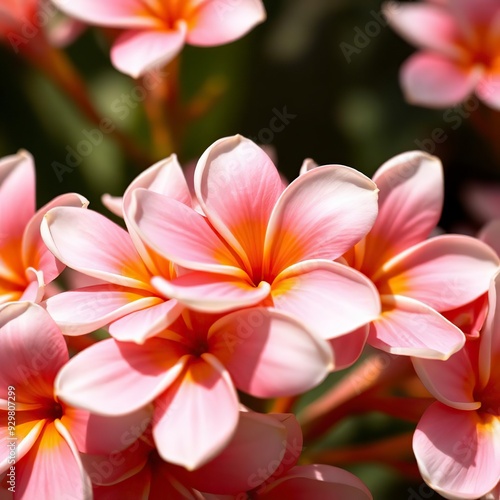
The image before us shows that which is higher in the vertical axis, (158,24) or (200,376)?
(158,24)

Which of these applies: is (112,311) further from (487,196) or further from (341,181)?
(487,196)

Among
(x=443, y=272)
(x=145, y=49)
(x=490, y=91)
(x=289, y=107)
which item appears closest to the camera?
(x=443, y=272)

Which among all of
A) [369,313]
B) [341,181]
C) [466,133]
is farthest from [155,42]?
[466,133]

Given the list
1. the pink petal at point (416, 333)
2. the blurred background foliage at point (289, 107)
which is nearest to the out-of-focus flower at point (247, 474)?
the pink petal at point (416, 333)

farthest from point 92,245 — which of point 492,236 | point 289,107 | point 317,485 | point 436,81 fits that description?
point 289,107

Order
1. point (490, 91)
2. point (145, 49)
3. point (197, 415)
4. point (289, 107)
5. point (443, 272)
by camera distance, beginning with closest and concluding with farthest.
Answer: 1. point (197, 415)
2. point (443, 272)
3. point (145, 49)
4. point (490, 91)
5. point (289, 107)

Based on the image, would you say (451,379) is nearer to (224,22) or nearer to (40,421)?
(40,421)

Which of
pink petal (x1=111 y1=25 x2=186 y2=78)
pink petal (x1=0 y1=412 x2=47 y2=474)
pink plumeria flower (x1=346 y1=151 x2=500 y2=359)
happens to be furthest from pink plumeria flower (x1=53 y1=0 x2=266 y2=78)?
pink petal (x1=0 y1=412 x2=47 y2=474)
